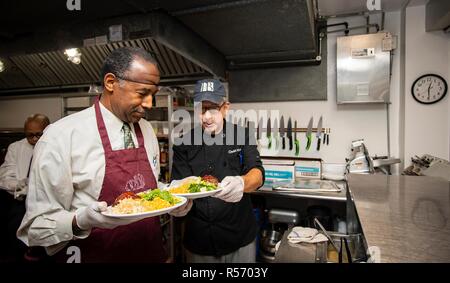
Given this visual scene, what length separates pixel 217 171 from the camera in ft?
A: 5.81

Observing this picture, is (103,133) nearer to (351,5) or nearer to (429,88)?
(351,5)

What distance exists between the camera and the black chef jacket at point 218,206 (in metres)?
1.68

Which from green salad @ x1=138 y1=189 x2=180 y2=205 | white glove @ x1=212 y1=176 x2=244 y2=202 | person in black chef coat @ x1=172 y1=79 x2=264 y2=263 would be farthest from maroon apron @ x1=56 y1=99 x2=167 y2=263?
person in black chef coat @ x1=172 y1=79 x2=264 y2=263

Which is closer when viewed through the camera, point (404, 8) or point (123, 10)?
point (123, 10)

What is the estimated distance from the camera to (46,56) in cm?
257

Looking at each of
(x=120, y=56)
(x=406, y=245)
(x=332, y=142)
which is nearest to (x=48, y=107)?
(x=120, y=56)

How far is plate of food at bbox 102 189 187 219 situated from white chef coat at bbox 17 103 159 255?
157 millimetres

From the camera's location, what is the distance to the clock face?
269 centimetres

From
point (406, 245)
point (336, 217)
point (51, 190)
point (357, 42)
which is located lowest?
point (336, 217)

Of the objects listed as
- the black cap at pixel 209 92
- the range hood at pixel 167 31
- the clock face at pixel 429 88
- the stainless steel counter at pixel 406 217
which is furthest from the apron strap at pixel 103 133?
the clock face at pixel 429 88

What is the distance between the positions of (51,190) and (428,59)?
348cm

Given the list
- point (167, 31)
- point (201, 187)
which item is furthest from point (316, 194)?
point (167, 31)

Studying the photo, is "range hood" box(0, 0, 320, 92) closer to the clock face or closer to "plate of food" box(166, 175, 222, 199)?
"plate of food" box(166, 175, 222, 199)
